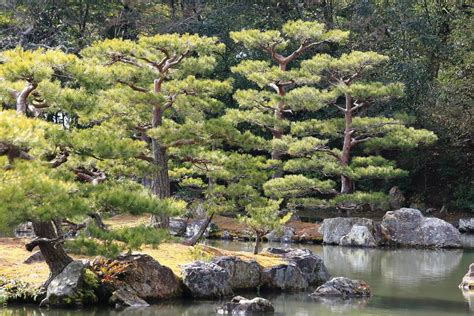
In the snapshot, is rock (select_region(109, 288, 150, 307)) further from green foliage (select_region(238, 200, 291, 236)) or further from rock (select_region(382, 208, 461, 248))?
rock (select_region(382, 208, 461, 248))

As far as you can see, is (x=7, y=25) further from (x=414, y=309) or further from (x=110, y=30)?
(x=414, y=309)

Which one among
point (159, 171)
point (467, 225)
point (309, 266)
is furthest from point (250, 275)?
point (467, 225)

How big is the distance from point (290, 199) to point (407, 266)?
5966mm

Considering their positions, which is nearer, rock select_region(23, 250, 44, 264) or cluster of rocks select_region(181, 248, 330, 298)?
cluster of rocks select_region(181, 248, 330, 298)

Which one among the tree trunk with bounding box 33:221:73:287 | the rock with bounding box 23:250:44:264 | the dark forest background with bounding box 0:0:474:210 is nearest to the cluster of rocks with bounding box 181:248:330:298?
the tree trunk with bounding box 33:221:73:287

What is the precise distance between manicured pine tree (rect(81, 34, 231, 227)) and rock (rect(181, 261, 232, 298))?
2411 mm

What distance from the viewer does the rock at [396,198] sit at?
23.9 metres

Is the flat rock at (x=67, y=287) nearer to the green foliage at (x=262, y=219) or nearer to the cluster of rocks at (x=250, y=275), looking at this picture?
the cluster of rocks at (x=250, y=275)

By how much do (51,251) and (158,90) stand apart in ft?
14.5

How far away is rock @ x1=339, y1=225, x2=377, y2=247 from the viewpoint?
711 inches

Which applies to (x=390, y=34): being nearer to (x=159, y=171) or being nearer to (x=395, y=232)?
(x=395, y=232)

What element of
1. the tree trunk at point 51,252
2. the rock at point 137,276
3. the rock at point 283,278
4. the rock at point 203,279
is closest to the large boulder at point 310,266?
the rock at point 283,278

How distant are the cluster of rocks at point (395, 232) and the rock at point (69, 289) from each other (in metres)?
10.2

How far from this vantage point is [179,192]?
2414cm
